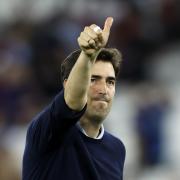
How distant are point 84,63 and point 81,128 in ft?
2.56

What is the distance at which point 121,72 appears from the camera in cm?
1138

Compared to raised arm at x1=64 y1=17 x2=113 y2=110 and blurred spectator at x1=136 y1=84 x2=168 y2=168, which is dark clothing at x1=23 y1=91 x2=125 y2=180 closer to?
raised arm at x1=64 y1=17 x2=113 y2=110

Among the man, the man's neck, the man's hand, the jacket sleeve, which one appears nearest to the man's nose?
the man

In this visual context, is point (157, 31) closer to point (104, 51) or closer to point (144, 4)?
point (144, 4)

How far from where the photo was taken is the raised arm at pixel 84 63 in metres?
4.13

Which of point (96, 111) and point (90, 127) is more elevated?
point (96, 111)

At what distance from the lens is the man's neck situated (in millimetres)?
4961

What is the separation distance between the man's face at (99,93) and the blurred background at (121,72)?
391cm

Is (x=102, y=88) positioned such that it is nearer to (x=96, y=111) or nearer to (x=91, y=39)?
(x=96, y=111)

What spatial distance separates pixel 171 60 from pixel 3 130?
2.95 meters

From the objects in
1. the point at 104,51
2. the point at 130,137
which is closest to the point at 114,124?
the point at 130,137

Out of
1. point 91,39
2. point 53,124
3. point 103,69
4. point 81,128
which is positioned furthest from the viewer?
point 103,69

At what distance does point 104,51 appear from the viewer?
5.18 m

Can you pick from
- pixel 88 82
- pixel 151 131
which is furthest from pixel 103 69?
pixel 151 131
